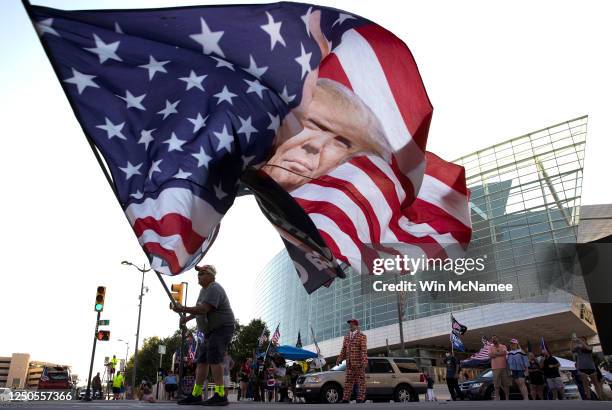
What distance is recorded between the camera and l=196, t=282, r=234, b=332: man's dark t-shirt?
241 inches

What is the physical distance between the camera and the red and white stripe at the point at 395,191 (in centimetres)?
692

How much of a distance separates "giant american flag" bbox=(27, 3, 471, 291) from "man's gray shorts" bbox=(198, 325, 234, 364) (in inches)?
45.7

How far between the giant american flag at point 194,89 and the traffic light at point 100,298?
49.0 feet

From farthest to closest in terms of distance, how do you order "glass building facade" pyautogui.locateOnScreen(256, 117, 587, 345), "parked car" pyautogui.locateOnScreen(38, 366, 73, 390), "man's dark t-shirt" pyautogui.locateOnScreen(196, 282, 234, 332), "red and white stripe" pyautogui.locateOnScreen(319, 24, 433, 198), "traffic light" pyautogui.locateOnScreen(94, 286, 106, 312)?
"glass building facade" pyautogui.locateOnScreen(256, 117, 587, 345), "parked car" pyautogui.locateOnScreen(38, 366, 73, 390), "traffic light" pyautogui.locateOnScreen(94, 286, 106, 312), "red and white stripe" pyautogui.locateOnScreen(319, 24, 433, 198), "man's dark t-shirt" pyautogui.locateOnScreen(196, 282, 234, 332)

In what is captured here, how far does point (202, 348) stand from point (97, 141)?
107 inches

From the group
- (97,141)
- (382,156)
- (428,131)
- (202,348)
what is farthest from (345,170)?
(97,141)

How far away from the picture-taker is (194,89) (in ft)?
18.1

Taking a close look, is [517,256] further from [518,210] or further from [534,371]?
[534,371]

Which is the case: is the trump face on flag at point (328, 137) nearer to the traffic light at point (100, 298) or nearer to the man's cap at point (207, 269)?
the man's cap at point (207, 269)

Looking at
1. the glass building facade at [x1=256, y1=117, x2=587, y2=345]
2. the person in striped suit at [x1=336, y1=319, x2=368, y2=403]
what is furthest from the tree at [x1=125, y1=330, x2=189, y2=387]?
the person in striped suit at [x1=336, y1=319, x2=368, y2=403]

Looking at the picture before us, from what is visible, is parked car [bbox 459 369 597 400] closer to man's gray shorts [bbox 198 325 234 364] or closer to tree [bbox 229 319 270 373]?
man's gray shorts [bbox 198 325 234 364]

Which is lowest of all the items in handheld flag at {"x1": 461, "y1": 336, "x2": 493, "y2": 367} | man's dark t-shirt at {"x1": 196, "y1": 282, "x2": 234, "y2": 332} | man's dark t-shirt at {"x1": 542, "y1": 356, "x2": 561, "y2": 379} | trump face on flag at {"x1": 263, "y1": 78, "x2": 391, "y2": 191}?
man's dark t-shirt at {"x1": 542, "y1": 356, "x2": 561, "y2": 379}

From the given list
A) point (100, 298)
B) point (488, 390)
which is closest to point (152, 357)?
point (100, 298)

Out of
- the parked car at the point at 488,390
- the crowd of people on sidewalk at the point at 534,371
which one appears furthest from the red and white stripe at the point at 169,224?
the parked car at the point at 488,390
